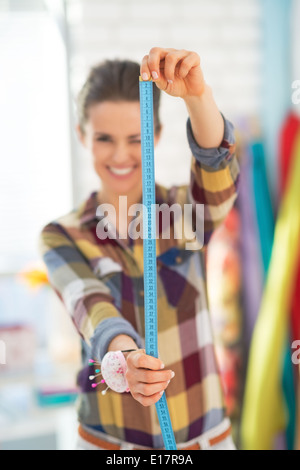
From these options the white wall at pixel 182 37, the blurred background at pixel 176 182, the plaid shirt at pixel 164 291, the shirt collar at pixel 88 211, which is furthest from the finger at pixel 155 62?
the white wall at pixel 182 37

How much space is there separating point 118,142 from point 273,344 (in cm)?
80

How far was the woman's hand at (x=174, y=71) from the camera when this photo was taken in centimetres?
40

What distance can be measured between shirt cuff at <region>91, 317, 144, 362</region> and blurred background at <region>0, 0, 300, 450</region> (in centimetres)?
73

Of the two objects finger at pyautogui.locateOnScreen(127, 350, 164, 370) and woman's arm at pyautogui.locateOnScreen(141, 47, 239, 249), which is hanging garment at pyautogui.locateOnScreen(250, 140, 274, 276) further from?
finger at pyautogui.locateOnScreen(127, 350, 164, 370)

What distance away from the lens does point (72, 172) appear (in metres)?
1.38

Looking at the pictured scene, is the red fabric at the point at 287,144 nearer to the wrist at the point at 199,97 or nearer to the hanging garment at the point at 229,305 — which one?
the hanging garment at the point at 229,305

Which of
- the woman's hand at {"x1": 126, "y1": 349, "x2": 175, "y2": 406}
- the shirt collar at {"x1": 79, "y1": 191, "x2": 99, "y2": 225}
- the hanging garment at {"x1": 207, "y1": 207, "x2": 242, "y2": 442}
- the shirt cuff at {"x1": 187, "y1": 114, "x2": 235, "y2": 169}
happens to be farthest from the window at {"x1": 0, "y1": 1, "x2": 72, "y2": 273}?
the woman's hand at {"x1": 126, "y1": 349, "x2": 175, "y2": 406}

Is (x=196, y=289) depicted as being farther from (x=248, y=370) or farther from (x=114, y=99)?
(x=248, y=370)

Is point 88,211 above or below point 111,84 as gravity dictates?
below

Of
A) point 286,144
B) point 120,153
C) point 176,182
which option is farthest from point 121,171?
point 286,144

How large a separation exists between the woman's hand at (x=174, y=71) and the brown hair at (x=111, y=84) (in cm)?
8

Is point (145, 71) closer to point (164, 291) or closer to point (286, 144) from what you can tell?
point (164, 291)

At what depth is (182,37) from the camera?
143cm
